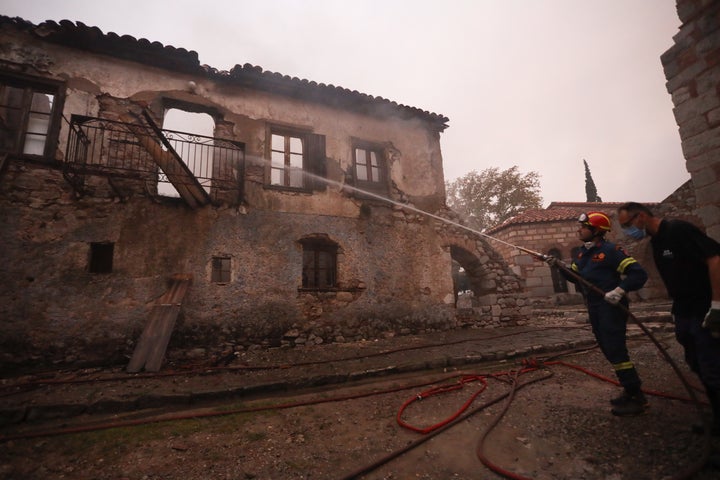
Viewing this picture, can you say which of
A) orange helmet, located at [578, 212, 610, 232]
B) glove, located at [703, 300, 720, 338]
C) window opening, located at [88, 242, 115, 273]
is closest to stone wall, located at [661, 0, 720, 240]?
orange helmet, located at [578, 212, 610, 232]

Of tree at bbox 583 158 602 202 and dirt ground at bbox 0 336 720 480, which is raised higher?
tree at bbox 583 158 602 202

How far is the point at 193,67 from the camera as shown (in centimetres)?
695

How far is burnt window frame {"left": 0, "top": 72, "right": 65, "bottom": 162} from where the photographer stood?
570cm

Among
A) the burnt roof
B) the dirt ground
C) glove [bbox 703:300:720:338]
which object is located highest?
the burnt roof

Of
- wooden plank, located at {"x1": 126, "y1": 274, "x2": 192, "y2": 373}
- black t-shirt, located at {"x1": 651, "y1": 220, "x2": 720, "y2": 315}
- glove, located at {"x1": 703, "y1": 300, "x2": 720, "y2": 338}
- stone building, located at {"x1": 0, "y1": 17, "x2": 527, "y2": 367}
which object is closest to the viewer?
glove, located at {"x1": 703, "y1": 300, "x2": 720, "y2": 338}

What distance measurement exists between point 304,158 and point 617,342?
6.82 metres

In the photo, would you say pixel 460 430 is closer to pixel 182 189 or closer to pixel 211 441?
pixel 211 441

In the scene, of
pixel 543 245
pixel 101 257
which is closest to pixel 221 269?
pixel 101 257

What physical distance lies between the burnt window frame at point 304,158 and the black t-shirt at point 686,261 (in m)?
6.26

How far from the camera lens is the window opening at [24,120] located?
18.8 feet

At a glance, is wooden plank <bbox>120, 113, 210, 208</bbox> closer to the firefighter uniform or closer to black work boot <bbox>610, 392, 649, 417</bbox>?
the firefighter uniform

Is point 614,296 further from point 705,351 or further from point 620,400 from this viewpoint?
point 620,400

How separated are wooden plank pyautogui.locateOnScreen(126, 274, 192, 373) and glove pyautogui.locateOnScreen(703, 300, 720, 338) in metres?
6.38

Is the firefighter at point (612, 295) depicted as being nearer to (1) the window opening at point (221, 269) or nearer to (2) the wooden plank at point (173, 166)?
(1) the window opening at point (221, 269)
